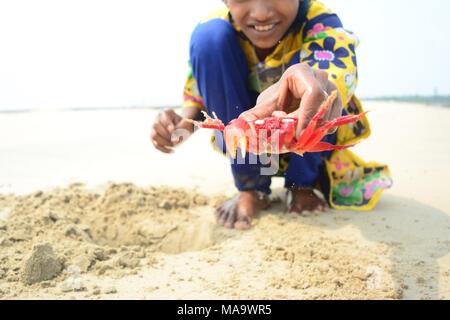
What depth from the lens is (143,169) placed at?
3721 mm

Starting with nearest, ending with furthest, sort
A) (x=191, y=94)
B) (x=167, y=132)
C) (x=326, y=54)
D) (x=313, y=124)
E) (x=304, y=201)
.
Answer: (x=313, y=124) < (x=326, y=54) < (x=167, y=132) < (x=304, y=201) < (x=191, y=94)

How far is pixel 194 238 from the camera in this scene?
7.68 ft

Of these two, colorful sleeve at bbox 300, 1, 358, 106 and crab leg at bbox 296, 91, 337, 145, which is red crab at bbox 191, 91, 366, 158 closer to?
crab leg at bbox 296, 91, 337, 145

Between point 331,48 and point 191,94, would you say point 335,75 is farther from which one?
point 191,94

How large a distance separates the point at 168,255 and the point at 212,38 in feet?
3.40

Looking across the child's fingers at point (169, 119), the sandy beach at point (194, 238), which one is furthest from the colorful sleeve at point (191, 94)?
the sandy beach at point (194, 238)

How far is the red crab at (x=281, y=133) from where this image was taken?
3.93 ft

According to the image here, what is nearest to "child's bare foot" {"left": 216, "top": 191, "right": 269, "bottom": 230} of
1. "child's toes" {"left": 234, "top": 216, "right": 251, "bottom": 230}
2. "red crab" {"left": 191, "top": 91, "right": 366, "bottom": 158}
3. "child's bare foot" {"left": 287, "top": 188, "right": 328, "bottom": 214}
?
"child's toes" {"left": 234, "top": 216, "right": 251, "bottom": 230}

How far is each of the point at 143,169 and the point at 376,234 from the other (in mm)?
2024

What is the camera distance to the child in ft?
6.80

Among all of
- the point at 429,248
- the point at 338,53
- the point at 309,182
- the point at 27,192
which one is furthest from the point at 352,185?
the point at 27,192

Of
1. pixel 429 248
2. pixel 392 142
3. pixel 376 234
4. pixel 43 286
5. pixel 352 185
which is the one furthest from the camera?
pixel 392 142

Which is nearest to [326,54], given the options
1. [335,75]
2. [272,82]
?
[335,75]

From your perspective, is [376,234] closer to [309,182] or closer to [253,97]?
[309,182]
